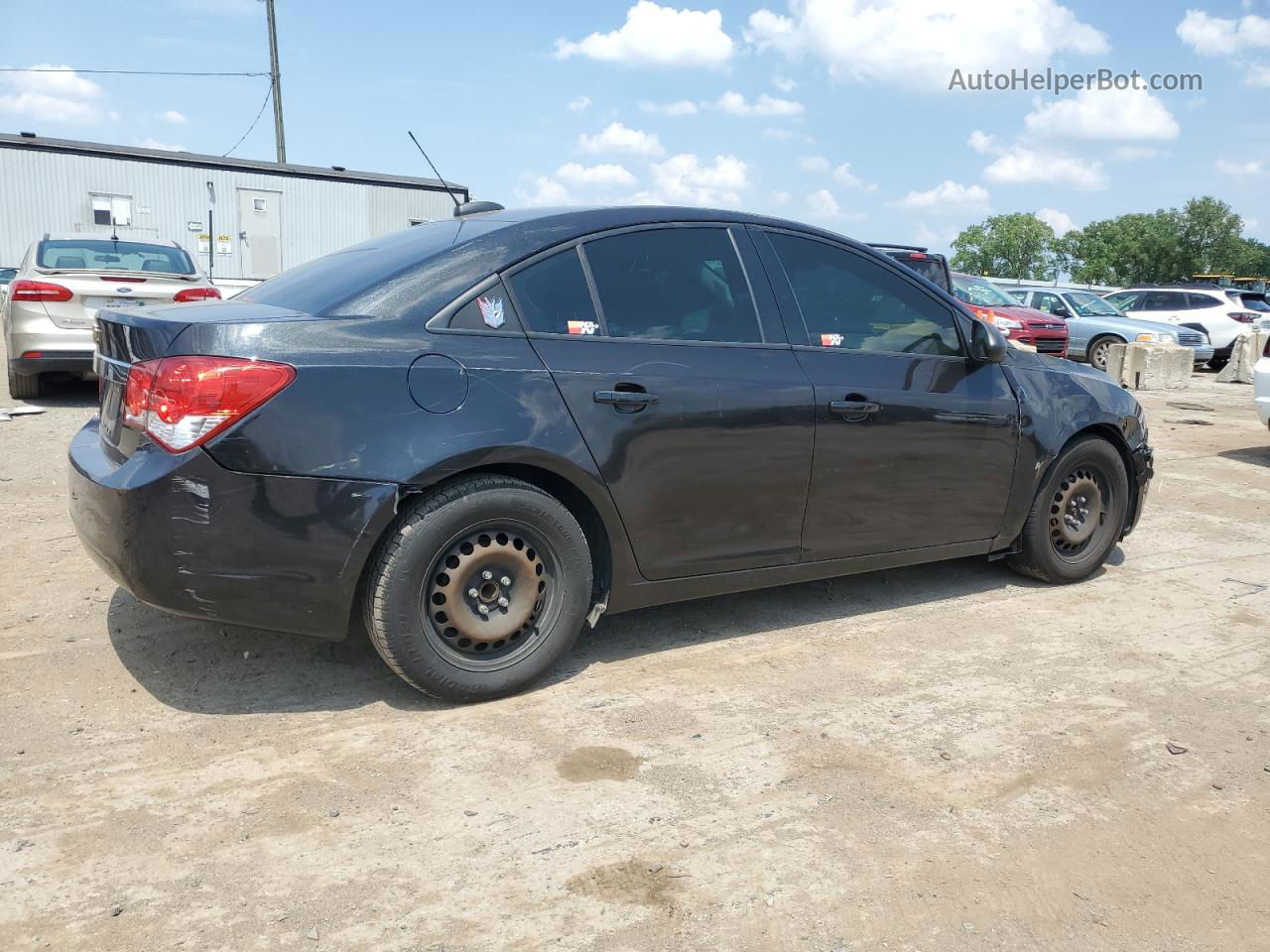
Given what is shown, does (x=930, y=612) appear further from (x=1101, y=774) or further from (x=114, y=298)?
(x=114, y=298)

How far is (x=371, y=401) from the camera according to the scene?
10.5ft

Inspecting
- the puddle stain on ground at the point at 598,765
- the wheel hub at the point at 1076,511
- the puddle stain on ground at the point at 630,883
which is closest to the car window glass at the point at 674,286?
the puddle stain on ground at the point at 598,765

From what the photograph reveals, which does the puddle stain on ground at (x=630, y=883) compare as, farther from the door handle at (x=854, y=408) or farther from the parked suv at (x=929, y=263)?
the parked suv at (x=929, y=263)

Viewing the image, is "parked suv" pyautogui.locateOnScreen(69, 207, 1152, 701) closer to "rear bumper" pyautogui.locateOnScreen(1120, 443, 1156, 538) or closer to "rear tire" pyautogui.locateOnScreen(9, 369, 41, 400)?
"rear bumper" pyautogui.locateOnScreen(1120, 443, 1156, 538)

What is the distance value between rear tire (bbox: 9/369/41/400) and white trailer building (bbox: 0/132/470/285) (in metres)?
16.5

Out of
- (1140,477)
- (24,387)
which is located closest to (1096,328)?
(1140,477)

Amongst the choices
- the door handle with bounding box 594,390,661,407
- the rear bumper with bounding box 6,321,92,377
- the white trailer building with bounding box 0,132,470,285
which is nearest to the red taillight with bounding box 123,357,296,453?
the door handle with bounding box 594,390,661,407

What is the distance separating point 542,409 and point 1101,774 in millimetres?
2033

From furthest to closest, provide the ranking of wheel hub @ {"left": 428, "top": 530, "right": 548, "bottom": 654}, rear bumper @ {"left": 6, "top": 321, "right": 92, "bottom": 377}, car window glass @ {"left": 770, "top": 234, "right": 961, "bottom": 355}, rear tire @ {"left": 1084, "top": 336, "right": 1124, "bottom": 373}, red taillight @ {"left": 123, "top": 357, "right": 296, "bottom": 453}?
rear tire @ {"left": 1084, "top": 336, "right": 1124, "bottom": 373}
rear bumper @ {"left": 6, "top": 321, "right": 92, "bottom": 377}
car window glass @ {"left": 770, "top": 234, "right": 961, "bottom": 355}
wheel hub @ {"left": 428, "top": 530, "right": 548, "bottom": 654}
red taillight @ {"left": 123, "top": 357, "right": 296, "bottom": 453}

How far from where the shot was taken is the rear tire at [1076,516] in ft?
16.2

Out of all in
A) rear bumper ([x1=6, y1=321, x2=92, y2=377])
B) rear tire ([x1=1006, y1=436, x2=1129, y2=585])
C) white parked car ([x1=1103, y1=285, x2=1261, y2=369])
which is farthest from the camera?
white parked car ([x1=1103, y1=285, x2=1261, y2=369])

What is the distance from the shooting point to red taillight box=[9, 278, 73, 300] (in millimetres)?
9242

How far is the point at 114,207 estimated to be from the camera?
27.7 m

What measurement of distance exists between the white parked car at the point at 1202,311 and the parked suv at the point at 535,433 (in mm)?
19531
